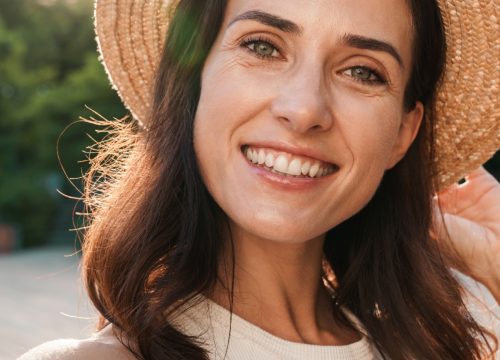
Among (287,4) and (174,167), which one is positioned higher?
(287,4)

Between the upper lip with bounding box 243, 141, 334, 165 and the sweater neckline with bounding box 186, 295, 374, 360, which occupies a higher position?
the upper lip with bounding box 243, 141, 334, 165

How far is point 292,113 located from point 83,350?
764mm

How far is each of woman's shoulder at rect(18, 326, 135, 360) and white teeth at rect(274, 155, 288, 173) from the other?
0.59 meters

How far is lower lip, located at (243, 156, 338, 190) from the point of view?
2.13 m

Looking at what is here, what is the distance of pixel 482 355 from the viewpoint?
2762 mm

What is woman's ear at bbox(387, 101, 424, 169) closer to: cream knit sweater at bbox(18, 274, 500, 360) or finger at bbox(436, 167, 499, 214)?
finger at bbox(436, 167, 499, 214)

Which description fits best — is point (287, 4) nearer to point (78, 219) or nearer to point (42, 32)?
point (78, 219)

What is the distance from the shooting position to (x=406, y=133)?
258cm

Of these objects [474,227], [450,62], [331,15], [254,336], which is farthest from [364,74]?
[474,227]

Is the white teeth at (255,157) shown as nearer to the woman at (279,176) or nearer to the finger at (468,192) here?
the woman at (279,176)

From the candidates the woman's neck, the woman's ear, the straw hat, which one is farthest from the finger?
the woman's neck

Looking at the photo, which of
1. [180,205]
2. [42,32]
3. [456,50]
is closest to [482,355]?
[456,50]

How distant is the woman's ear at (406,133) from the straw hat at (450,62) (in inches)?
6.0

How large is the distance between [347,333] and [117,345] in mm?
893
